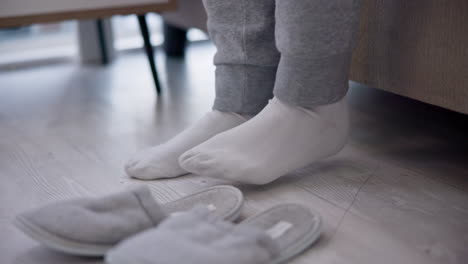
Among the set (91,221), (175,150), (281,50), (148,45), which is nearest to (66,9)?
(148,45)

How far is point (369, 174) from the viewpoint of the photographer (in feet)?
2.91

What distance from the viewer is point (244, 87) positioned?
889mm

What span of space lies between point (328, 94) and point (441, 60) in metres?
0.16

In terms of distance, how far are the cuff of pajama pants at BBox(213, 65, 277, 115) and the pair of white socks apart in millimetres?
68

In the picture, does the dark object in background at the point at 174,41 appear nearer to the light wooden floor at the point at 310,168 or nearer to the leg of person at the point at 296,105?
the light wooden floor at the point at 310,168

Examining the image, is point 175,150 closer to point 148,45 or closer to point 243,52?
point 243,52

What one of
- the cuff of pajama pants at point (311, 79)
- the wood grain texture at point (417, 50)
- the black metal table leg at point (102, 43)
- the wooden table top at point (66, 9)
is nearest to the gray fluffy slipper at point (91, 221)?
→ the cuff of pajama pants at point (311, 79)

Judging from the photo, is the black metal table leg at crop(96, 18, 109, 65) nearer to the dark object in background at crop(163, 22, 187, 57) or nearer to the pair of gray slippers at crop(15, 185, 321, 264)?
the dark object in background at crop(163, 22, 187, 57)

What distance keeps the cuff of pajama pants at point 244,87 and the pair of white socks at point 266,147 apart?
7 cm

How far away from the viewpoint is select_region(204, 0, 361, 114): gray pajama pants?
750mm

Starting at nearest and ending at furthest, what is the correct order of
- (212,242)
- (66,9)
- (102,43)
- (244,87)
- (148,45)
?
(212,242)
(244,87)
(66,9)
(148,45)
(102,43)

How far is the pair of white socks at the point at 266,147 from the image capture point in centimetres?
79

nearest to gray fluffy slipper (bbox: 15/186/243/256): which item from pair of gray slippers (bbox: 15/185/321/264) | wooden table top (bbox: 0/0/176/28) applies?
pair of gray slippers (bbox: 15/185/321/264)

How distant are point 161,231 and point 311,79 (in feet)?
1.07
